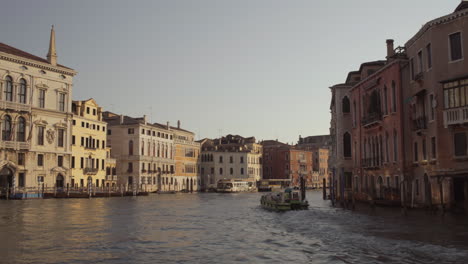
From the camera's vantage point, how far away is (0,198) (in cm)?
4488

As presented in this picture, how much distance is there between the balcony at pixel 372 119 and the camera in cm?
3347

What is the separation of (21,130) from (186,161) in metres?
40.6

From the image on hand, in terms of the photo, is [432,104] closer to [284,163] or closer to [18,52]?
[18,52]

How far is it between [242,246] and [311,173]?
102223 mm

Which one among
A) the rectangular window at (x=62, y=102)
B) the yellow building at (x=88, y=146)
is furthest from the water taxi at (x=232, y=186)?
the rectangular window at (x=62, y=102)

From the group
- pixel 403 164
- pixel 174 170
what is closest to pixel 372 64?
pixel 403 164

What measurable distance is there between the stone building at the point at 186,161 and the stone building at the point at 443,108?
193 ft

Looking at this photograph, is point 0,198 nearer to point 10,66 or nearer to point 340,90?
point 10,66

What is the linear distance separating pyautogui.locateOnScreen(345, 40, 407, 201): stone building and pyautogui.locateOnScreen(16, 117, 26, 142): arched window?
98.5 feet

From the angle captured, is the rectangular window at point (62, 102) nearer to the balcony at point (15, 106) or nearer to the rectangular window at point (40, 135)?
the rectangular window at point (40, 135)

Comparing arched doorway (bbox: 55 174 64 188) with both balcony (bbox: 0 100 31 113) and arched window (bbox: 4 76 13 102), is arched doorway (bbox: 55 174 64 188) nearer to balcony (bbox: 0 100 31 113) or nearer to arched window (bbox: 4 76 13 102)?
balcony (bbox: 0 100 31 113)

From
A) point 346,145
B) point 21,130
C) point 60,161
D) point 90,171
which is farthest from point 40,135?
point 346,145

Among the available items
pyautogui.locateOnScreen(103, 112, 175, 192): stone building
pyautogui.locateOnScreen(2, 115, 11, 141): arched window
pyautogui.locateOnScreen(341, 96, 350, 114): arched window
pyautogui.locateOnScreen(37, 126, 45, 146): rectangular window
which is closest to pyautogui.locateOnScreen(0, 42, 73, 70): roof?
pyautogui.locateOnScreen(2, 115, 11, 141): arched window

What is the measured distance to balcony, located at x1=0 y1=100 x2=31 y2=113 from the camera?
45.9 meters
